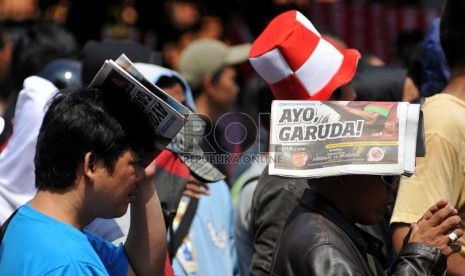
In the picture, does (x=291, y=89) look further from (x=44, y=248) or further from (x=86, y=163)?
(x=44, y=248)

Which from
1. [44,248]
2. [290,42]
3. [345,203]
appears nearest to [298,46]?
[290,42]

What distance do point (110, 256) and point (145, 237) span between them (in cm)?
15

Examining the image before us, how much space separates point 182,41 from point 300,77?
625cm

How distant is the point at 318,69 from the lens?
158 inches

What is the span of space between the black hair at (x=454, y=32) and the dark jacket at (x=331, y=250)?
101 cm

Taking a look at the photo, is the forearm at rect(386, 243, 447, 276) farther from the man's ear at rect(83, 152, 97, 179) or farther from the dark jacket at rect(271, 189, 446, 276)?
the man's ear at rect(83, 152, 97, 179)

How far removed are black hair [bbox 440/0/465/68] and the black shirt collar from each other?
3.29ft

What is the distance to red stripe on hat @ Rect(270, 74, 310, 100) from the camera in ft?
13.1

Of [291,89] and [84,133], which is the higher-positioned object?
[84,133]

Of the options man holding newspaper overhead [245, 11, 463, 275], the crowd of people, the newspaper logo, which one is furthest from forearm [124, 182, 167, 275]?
the newspaper logo

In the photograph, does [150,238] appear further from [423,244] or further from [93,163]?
[423,244]

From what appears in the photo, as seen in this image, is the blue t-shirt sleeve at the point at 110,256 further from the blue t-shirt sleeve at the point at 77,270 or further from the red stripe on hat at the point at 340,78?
the red stripe on hat at the point at 340,78

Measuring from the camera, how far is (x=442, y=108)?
3639mm

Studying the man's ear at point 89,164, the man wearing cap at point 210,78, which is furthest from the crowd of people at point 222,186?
the man wearing cap at point 210,78
